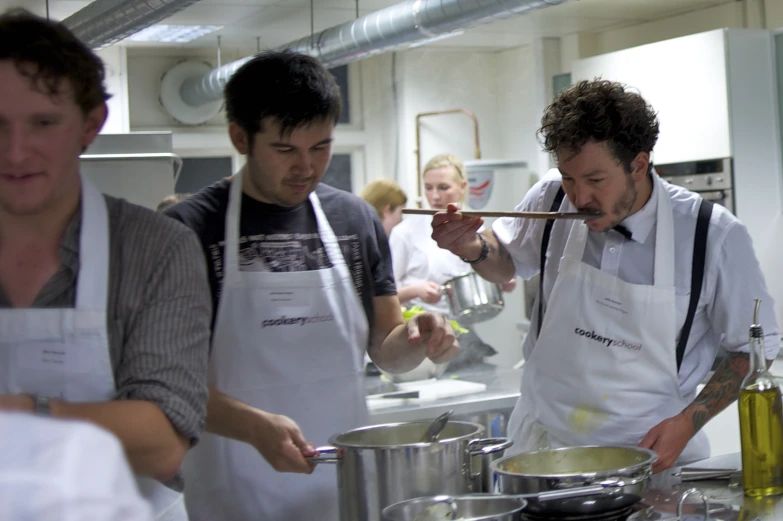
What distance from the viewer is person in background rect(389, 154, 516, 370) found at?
358cm

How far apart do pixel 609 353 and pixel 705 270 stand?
0.75 ft

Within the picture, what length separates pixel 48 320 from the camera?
41.6 inches

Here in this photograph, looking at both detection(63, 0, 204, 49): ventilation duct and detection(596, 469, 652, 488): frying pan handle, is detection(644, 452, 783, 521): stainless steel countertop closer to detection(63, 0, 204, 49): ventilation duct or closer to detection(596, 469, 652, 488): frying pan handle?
detection(596, 469, 652, 488): frying pan handle

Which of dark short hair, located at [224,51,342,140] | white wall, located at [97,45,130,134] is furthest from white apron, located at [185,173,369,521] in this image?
white wall, located at [97,45,130,134]

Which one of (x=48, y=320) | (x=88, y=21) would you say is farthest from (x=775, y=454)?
(x=88, y=21)

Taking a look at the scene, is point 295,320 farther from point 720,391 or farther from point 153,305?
point 720,391

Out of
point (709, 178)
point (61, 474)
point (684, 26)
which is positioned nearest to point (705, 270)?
point (61, 474)

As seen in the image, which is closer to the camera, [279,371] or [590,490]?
[590,490]

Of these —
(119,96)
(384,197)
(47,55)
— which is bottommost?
(47,55)

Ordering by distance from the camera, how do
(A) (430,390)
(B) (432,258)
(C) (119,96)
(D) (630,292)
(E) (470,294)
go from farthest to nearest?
(B) (432,258), (C) (119,96), (E) (470,294), (A) (430,390), (D) (630,292)

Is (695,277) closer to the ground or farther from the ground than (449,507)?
farther from the ground

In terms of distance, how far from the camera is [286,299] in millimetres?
1640

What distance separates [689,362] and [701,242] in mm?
225

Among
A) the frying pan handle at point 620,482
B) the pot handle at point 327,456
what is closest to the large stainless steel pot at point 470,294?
the pot handle at point 327,456
